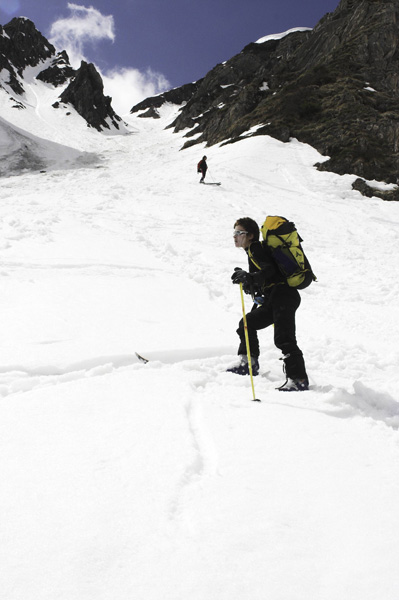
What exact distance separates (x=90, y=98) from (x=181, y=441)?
237 ft

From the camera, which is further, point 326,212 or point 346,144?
point 346,144

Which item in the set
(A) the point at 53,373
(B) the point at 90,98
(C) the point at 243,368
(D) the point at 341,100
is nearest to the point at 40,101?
(B) the point at 90,98

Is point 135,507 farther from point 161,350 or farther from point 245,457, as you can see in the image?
point 161,350

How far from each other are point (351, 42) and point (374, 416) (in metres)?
44.3

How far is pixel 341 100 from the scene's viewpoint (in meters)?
27.8

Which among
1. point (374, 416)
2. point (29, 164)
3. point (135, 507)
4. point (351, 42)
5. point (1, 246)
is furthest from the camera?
point (351, 42)

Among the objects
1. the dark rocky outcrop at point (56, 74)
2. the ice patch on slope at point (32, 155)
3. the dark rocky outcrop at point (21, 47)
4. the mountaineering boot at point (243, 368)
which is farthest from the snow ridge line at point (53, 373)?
the dark rocky outcrop at point (56, 74)

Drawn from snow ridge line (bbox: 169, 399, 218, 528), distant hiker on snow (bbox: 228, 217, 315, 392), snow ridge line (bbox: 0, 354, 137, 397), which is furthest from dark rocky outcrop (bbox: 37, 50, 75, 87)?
snow ridge line (bbox: 169, 399, 218, 528)

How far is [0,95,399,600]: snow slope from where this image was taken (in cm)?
146

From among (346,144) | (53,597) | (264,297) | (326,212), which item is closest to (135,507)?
(53,597)

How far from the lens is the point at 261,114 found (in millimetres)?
31047

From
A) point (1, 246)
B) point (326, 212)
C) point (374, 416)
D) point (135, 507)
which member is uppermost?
point (326, 212)

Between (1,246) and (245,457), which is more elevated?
(1,246)

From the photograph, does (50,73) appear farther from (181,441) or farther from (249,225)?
(181,441)
